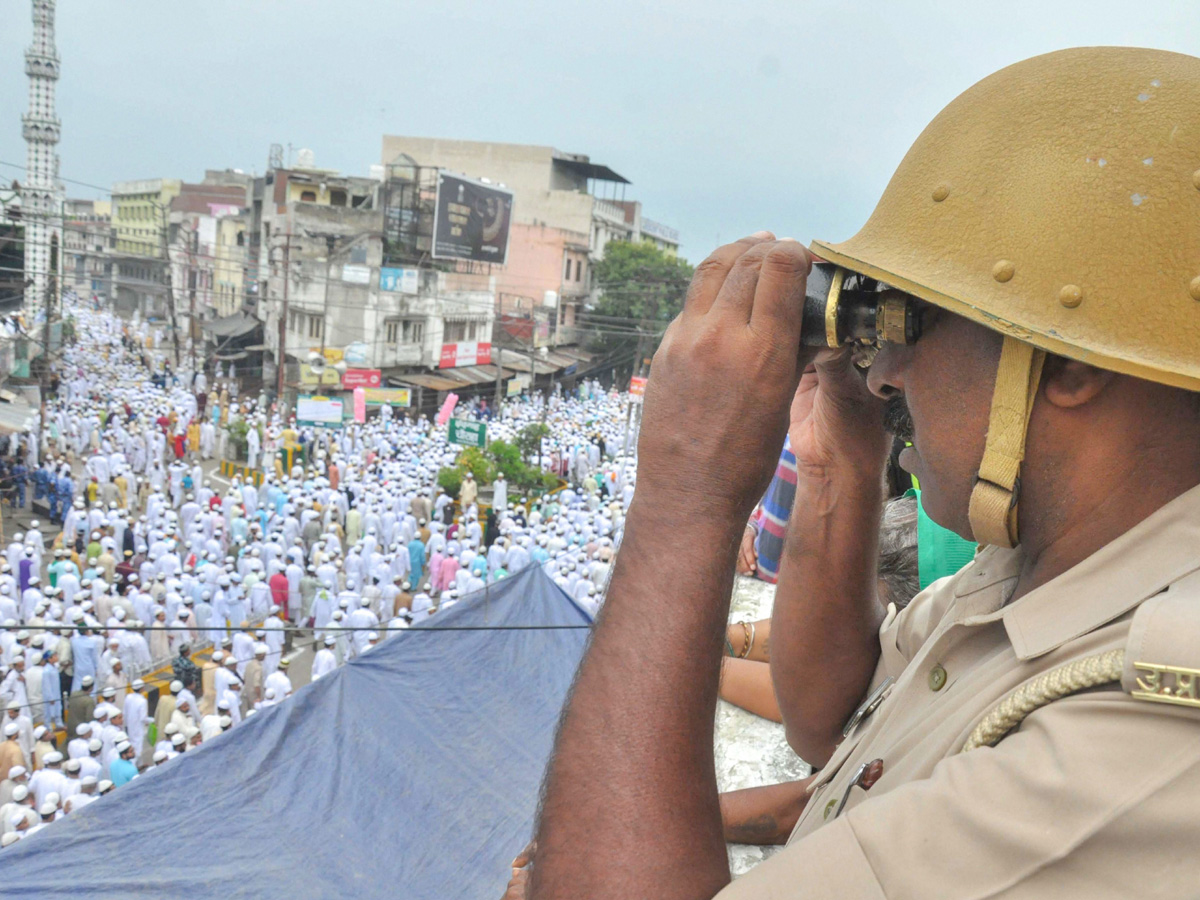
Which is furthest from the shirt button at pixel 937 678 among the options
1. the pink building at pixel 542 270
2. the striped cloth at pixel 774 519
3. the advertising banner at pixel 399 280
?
the pink building at pixel 542 270

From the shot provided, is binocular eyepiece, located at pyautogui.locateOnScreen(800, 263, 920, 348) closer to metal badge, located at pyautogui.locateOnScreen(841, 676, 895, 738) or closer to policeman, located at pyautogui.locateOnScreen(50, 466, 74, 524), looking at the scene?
metal badge, located at pyautogui.locateOnScreen(841, 676, 895, 738)

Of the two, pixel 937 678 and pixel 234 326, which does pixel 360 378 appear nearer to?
pixel 234 326

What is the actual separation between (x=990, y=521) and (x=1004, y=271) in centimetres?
27

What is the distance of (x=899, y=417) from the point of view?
1.33 metres

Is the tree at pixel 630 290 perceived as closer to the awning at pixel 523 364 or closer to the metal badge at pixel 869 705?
the awning at pixel 523 364

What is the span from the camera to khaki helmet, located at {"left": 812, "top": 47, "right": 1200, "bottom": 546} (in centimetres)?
94

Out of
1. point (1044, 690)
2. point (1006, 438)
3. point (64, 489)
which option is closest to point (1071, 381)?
point (1006, 438)

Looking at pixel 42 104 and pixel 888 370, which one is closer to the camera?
pixel 888 370

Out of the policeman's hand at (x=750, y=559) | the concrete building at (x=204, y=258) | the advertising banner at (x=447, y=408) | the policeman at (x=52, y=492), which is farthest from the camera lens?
the concrete building at (x=204, y=258)

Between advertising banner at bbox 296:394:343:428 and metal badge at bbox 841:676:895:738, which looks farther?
advertising banner at bbox 296:394:343:428

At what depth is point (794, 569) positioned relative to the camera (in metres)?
1.62

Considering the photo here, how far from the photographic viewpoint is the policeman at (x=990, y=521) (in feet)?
2.42

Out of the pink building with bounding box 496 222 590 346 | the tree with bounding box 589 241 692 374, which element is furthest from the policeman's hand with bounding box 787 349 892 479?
the pink building with bounding box 496 222 590 346

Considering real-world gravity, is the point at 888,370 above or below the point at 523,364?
above
